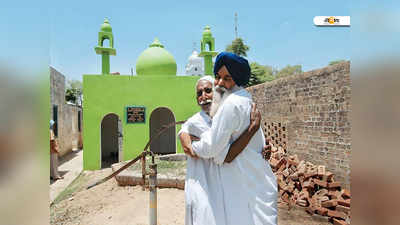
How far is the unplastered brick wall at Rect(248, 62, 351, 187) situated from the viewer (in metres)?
4.41

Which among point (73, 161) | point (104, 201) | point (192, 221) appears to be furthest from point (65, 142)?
point (192, 221)

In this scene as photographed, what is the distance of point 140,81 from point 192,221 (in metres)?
8.09

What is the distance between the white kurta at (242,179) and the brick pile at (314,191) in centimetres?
255

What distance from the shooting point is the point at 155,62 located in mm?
9992

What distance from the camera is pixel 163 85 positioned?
916 cm

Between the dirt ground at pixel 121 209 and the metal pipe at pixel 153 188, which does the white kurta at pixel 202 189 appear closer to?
the metal pipe at pixel 153 188

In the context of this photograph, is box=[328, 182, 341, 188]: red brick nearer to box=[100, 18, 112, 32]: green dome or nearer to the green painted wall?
the green painted wall

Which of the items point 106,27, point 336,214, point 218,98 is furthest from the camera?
point 106,27

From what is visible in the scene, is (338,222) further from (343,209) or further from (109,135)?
(109,135)

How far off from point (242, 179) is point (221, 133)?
0.33 metres

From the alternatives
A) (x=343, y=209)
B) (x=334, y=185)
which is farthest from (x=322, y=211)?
(x=334, y=185)

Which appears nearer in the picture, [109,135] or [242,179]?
[242,179]

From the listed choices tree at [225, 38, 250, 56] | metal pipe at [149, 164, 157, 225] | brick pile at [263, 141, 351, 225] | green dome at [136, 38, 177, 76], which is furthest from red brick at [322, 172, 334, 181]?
tree at [225, 38, 250, 56]
